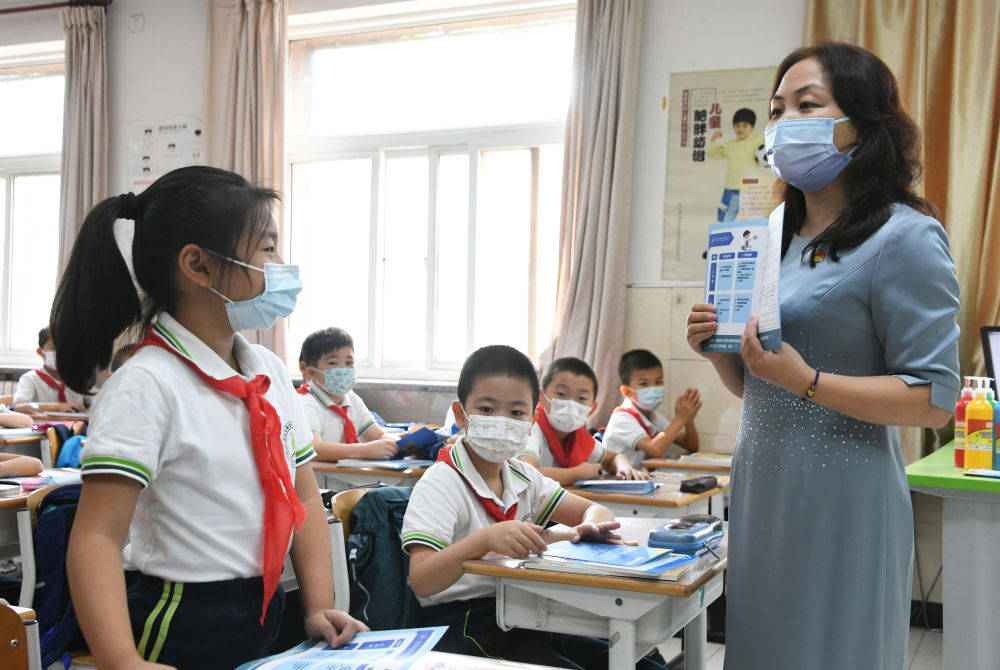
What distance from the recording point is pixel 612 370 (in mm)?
4734

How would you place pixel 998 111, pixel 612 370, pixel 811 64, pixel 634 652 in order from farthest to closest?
pixel 612 370
pixel 998 111
pixel 634 652
pixel 811 64

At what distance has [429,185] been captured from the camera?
5.47 metres

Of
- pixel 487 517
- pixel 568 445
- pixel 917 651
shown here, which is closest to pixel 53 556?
pixel 487 517

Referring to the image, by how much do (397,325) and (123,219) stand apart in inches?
172

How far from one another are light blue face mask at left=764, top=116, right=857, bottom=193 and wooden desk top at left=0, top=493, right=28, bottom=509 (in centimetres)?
218

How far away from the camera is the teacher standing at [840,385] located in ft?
4.31

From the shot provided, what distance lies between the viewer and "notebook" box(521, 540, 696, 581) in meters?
1.59

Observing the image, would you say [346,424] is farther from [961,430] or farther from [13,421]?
[961,430]

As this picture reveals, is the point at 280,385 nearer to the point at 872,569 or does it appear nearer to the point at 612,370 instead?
the point at 872,569

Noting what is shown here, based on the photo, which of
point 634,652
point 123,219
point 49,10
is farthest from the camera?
point 49,10

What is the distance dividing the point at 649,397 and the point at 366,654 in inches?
136

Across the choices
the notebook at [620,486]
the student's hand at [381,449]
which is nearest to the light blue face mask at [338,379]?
the student's hand at [381,449]

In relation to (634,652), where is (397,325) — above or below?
above

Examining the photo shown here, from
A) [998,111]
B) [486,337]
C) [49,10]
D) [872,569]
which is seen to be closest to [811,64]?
[872,569]
